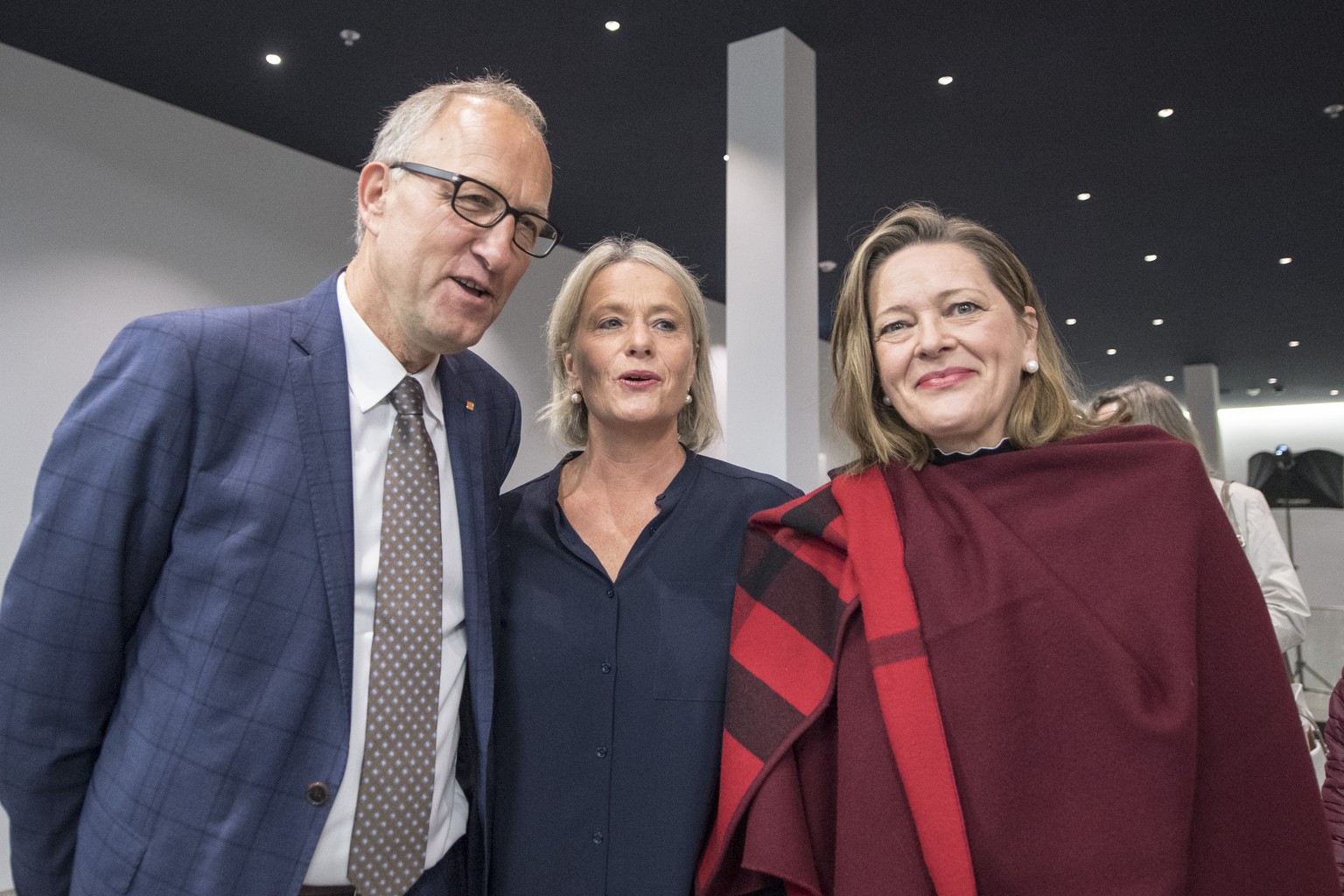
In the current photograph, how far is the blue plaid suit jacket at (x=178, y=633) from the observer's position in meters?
1.12

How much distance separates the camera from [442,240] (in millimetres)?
1348

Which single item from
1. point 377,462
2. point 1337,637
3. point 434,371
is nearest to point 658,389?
point 434,371

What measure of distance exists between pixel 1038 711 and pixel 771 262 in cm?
294

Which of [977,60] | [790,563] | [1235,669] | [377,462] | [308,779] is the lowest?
[308,779]

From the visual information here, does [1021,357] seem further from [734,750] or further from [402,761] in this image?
[402,761]

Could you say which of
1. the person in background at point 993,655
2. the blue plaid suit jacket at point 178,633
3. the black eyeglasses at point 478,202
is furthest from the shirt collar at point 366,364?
the person in background at point 993,655

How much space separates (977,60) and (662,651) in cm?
389

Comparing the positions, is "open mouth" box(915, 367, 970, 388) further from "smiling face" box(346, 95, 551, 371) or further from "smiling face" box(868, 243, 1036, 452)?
"smiling face" box(346, 95, 551, 371)

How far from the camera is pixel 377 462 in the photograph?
1.35m

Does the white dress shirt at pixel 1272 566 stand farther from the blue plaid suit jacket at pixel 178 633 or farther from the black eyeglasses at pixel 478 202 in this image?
the blue plaid suit jacket at pixel 178 633

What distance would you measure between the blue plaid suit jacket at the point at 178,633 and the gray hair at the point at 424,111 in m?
0.39

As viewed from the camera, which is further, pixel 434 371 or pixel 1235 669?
pixel 434 371

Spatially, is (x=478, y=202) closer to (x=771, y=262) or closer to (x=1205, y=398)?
(x=771, y=262)

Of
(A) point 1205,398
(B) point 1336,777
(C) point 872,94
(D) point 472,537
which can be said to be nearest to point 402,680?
(D) point 472,537
